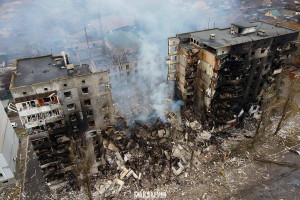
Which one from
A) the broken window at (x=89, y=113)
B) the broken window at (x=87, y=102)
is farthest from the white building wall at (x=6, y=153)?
the broken window at (x=87, y=102)

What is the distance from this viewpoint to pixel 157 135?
107ft

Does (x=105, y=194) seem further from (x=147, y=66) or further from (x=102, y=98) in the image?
(x=147, y=66)

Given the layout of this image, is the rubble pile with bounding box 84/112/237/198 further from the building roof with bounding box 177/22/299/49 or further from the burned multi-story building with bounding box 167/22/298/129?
the building roof with bounding box 177/22/299/49

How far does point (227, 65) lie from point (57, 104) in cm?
2119

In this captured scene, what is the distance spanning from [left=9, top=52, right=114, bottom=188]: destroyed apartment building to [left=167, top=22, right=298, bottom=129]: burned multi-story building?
45.7 ft

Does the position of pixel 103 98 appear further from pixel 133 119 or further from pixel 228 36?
pixel 228 36

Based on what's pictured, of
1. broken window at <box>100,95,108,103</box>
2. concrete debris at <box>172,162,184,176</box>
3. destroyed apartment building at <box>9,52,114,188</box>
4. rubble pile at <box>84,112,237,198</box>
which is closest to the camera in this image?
destroyed apartment building at <box>9,52,114,188</box>

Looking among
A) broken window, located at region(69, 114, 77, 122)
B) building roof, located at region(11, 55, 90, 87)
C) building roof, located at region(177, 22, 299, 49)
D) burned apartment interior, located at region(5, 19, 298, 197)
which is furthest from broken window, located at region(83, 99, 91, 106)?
building roof, located at region(177, 22, 299, 49)

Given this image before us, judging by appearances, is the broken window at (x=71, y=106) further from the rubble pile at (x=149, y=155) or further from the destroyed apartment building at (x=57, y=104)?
the rubble pile at (x=149, y=155)

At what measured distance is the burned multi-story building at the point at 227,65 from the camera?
29.0 m

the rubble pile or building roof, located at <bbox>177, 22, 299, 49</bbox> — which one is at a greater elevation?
building roof, located at <bbox>177, 22, 299, 49</bbox>

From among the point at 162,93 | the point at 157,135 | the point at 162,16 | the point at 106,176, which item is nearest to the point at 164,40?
the point at 162,93

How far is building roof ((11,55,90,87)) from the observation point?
22516 millimetres

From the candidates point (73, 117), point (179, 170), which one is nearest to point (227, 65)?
point (179, 170)
